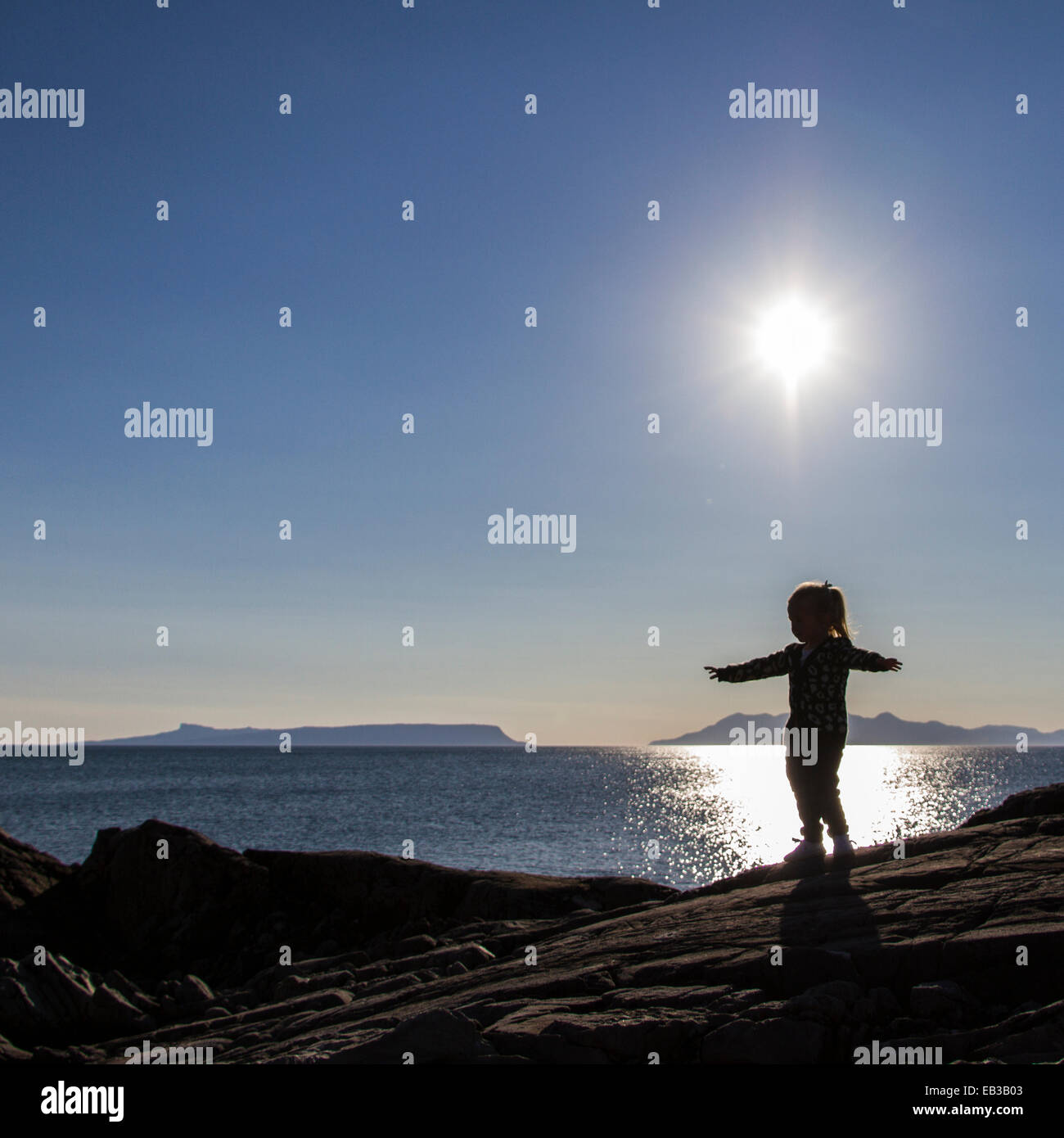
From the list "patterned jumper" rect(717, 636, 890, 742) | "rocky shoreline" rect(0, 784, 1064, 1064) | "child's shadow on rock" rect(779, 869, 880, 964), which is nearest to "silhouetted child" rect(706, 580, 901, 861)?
"patterned jumper" rect(717, 636, 890, 742)

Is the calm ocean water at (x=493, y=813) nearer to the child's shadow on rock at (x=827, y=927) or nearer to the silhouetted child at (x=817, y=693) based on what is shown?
the silhouetted child at (x=817, y=693)

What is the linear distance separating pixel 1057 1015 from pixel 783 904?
2.98m

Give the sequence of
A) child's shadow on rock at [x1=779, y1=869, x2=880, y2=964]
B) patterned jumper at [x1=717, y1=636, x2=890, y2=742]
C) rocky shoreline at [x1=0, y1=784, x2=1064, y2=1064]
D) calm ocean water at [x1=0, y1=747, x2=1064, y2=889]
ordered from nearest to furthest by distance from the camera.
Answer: rocky shoreline at [x1=0, y1=784, x2=1064, y2=1064], child's shadow on rock at [x1=779, y1=869, x2=880, y2=964], patterned jumper at [x1=717, y1=636, x2=890, y2=742], calm ocean water at [x1=0, y1=747, x2=1064, y2=889]

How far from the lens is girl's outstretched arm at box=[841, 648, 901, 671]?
26.7 ft

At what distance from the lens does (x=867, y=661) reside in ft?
27.8

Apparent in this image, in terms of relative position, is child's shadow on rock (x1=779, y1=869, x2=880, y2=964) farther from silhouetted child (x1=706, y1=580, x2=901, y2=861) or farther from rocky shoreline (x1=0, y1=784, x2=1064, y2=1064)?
silhouetted child (x1=706, y1=580, x2=901, y2=861)

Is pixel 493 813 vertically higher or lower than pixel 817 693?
lower

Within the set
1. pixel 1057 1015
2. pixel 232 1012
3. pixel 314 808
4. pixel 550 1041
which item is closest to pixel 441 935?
pixel 232 1012

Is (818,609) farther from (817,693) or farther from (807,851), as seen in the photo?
(807,851)

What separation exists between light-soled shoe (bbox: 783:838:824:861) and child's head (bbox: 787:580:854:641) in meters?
2.16

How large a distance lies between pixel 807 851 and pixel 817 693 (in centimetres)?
168

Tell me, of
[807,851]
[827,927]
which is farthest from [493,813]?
[827,927]

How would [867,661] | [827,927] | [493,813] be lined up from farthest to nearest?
[493,813]
[867,661]
[827,927]
